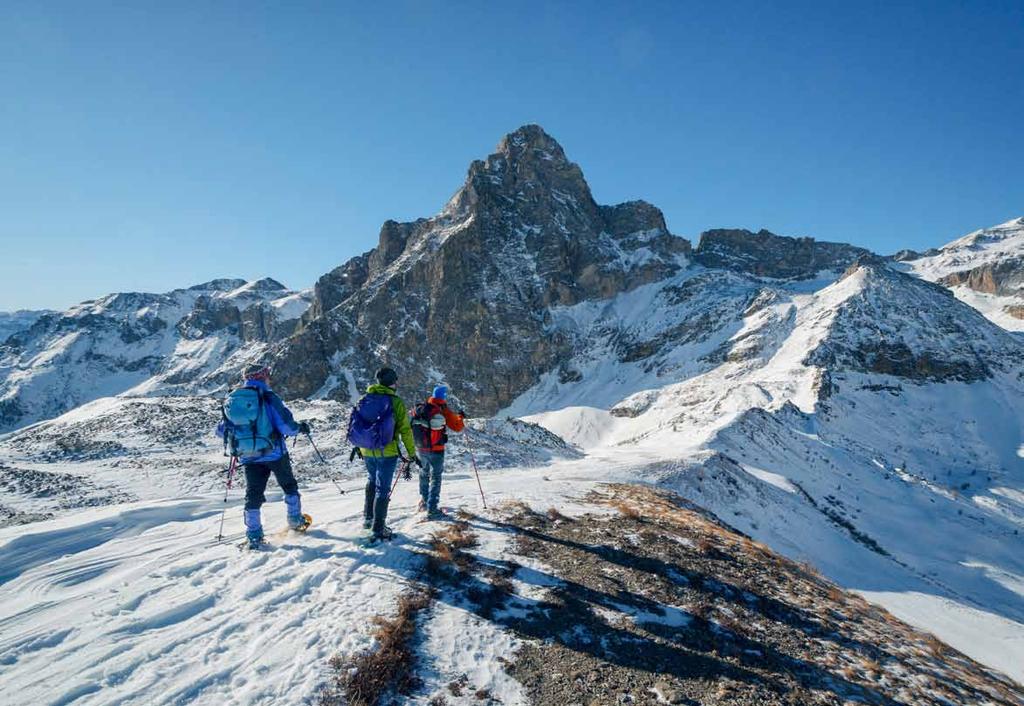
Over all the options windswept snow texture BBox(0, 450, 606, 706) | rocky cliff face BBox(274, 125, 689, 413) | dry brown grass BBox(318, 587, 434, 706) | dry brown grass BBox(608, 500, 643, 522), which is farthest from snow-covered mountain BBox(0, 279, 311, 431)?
dry brown grass BBox(318, 587, 434, 706)

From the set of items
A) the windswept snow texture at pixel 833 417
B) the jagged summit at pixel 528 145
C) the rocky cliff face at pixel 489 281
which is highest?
the jagged summit at pixel 528 145

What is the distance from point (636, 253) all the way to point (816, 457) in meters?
86.5

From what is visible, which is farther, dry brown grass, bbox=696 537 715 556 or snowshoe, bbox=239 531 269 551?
A: dry brown grass, bbox=696 537 715 556

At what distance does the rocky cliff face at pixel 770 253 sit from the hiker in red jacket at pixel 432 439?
123 metres

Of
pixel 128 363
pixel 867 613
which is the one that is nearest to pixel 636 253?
pixel 867 613

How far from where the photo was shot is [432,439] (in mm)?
9773

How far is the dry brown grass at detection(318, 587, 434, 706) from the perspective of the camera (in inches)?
176

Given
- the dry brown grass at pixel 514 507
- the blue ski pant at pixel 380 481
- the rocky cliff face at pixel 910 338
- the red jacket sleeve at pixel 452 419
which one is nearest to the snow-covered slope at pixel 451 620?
the blue ski pant at pixel 380 481

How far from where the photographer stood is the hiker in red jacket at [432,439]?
969cm

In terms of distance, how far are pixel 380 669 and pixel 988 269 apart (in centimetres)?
14037

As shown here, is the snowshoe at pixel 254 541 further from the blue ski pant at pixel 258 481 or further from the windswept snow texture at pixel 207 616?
the windswept snow texture at pixel 207 616

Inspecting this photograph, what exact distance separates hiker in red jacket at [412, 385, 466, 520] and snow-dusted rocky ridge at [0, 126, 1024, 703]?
66 centimetres

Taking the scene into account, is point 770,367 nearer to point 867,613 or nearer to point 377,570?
point 867,613

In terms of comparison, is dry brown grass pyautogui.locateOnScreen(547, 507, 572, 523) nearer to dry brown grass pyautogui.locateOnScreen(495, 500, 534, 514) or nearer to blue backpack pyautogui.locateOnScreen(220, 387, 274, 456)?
dry brown grass pyautogui.locateOnScreen(495, 500, 534, 514)
